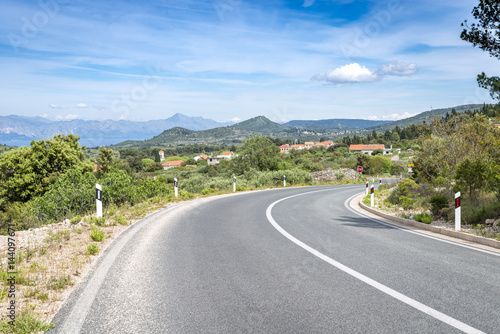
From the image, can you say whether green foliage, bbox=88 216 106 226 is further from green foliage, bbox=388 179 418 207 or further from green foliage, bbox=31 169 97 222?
green foliage, bbox=388 179 418 207

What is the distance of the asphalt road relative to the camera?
11.5 ft

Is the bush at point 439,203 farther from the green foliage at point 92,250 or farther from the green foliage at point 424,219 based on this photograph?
the green foliage at point 92,250

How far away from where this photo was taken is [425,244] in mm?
7211

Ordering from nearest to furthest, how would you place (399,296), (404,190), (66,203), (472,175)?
(399,296) < (472,175) < (66,203) < (404,190)

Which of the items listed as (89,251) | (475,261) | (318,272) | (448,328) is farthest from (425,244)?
(89,251)

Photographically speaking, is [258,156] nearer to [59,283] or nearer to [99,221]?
[99,221]

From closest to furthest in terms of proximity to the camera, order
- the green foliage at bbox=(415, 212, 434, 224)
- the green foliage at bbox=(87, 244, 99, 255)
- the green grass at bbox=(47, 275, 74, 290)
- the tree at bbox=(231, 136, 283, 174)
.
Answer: the green grass at bbox=(47, 275, 74, 290) < the green foliage at bbox=(87, 244, 99, 255) < the green foliage at bbox=(415, 212, 434, 224) < the tree at bbox=(231, 136, 283, 174)

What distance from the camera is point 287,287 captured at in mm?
4520

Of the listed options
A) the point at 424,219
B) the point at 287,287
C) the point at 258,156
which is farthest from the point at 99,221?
the point at 258,156

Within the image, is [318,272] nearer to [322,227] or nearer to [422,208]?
[322,227]

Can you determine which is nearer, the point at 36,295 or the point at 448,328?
the point at 448,328

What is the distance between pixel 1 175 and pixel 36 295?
35092 mm

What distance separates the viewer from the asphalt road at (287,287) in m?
3.49

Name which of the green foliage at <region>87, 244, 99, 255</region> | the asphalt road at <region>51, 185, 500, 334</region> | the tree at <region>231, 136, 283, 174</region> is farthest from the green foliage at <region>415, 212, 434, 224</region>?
the tree at <region>231, 136, 283, 174</region>
